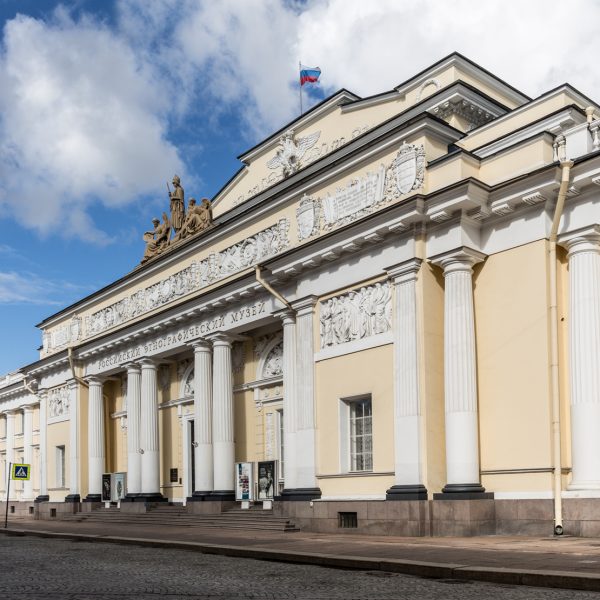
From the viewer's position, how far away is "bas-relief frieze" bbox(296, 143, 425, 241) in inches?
723

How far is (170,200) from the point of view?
96.4ft

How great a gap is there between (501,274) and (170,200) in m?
15.0

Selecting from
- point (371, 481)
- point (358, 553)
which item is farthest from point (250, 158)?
point (358, 553)

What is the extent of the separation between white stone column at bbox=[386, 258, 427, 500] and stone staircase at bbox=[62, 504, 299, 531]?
150 inches

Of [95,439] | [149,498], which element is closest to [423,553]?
[149,498]

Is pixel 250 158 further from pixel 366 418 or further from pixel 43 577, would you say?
pixel 43 577

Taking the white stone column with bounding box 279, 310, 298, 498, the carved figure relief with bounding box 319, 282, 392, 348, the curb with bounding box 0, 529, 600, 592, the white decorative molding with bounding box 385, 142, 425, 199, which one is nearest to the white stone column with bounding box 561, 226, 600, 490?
the white decorative molding with bounding box 385, 142, 425, 199

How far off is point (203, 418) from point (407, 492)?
33.6 feet

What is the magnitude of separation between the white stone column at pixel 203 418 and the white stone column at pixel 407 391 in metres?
9.34

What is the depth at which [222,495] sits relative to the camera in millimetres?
25047

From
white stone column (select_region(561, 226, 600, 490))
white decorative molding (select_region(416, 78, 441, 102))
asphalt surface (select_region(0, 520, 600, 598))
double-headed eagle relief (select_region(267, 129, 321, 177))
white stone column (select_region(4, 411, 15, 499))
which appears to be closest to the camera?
asphalt surface (select_region(0, 520, 600, 598))

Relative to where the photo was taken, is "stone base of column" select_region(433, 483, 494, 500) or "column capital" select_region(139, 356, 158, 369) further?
"column capital" select_region(139, 356, 158, 369)

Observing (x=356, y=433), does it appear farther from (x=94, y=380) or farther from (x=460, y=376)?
(x=94, y=380)

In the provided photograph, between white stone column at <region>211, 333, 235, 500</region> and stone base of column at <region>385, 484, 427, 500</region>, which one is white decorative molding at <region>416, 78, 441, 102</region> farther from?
stone base of column at <region>385, 484, 427, 500</region>
